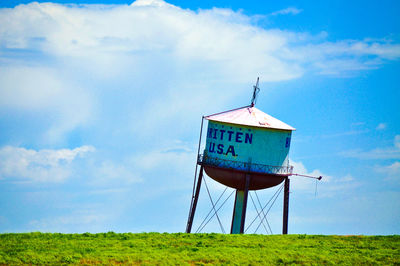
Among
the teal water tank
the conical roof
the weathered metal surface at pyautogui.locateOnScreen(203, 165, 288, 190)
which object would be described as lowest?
the weathered metal surface at pyautogui.locateOnScreen(203, 165, 288, 190)

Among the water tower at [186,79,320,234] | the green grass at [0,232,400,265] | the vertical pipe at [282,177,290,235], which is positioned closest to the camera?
the green grass at [0,232,400,265]

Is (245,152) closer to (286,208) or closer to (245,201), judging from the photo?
(245,201)

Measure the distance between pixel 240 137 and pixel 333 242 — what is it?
350 inches

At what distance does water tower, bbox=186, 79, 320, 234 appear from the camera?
41.5 m

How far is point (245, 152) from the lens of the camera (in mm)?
41562

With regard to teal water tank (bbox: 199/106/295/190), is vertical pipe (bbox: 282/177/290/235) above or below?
below

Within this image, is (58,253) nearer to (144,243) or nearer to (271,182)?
(144,243)

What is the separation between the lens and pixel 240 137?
41531mm

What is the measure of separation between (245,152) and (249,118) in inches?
87.2

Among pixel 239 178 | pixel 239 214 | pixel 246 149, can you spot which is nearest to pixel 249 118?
pixel 246 149

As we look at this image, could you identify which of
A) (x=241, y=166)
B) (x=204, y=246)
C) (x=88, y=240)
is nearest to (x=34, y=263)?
(x=88, y=240)

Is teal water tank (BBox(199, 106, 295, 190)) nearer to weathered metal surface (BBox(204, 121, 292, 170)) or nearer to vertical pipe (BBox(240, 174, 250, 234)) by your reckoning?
weathered metal surface (BBox(204, 121, 292, 170))

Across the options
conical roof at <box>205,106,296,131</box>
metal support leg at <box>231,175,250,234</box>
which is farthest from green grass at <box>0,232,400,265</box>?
conical roof at <box>205,106,296,131</box>

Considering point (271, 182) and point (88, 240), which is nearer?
point (88, 240)
